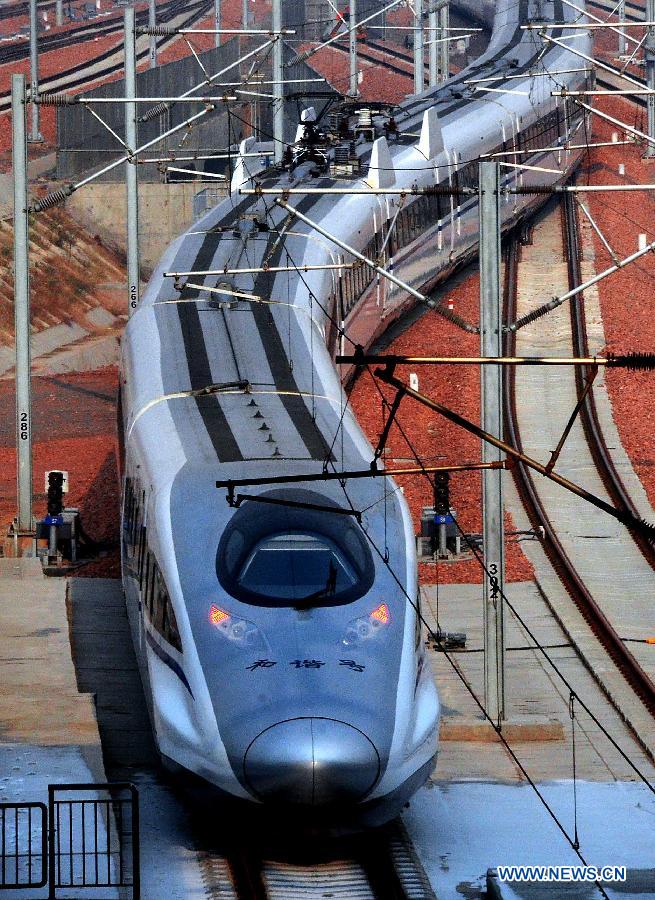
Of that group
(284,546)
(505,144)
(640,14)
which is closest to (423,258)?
(505,144)

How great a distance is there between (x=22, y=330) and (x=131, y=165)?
6.60m

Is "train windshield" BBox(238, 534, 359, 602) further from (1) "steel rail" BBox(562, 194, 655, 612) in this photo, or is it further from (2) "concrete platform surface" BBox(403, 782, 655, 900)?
(1) "steel rail" BBox(562, 194, 655, 612)

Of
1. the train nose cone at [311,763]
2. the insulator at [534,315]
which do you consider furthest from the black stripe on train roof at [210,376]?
the train nose cone at [311,763]

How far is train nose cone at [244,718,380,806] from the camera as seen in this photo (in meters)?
15.5

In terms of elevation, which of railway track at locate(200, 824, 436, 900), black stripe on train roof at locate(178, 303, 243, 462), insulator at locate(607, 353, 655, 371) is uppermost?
insulator at locate(607, 353, 655, 371)

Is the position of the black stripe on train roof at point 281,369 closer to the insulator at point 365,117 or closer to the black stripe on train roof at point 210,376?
the black stripe on train roof at point 210,376

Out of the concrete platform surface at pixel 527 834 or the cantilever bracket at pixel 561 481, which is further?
the concrete platform surface at pixel 527 834

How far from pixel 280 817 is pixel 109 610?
415 inches

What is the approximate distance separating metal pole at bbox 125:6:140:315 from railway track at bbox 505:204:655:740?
288 inches

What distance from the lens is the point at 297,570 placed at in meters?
17.0

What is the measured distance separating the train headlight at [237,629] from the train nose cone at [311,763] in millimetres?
955

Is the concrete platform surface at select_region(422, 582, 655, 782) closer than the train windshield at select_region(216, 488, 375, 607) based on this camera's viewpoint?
No

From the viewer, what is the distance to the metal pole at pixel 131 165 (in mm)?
34281

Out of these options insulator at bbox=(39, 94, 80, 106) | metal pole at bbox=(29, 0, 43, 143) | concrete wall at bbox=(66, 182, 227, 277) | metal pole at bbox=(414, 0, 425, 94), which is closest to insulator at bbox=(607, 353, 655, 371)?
insulator at bbox=(39, 94, 80, 106)
